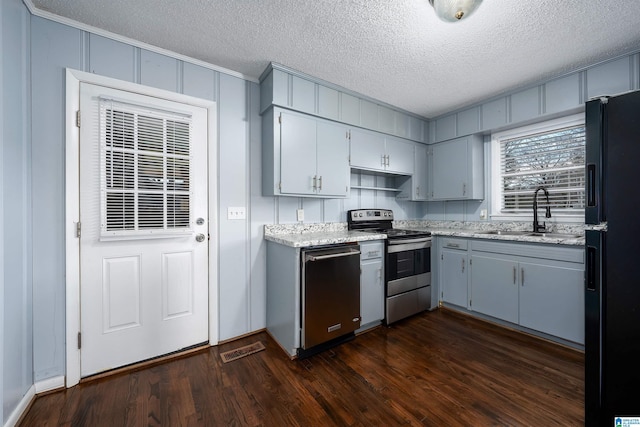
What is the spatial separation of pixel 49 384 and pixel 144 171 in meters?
1.57

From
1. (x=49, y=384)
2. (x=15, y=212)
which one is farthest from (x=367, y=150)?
(x=49, y=384)

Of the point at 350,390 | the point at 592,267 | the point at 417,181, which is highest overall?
the point at 417,181

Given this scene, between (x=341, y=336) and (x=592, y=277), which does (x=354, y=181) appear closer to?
(x=341, y=336)

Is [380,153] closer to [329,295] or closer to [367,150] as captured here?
[367,150]

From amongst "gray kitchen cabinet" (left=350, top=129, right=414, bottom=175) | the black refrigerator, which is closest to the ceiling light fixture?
the black refrigerator

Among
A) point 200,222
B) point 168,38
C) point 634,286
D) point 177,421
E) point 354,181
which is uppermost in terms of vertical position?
point 168,38

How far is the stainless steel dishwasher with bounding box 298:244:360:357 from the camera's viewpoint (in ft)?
6.78

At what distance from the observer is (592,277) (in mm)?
1228

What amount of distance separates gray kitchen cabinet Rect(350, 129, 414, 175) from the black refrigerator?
1922mm

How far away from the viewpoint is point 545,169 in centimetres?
286

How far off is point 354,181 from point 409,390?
2231 mm

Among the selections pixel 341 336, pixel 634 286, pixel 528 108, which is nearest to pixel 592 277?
pixel 634 286

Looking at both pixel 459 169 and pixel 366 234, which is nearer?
pixel 366 234

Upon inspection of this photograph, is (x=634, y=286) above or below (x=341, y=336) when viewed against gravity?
above
